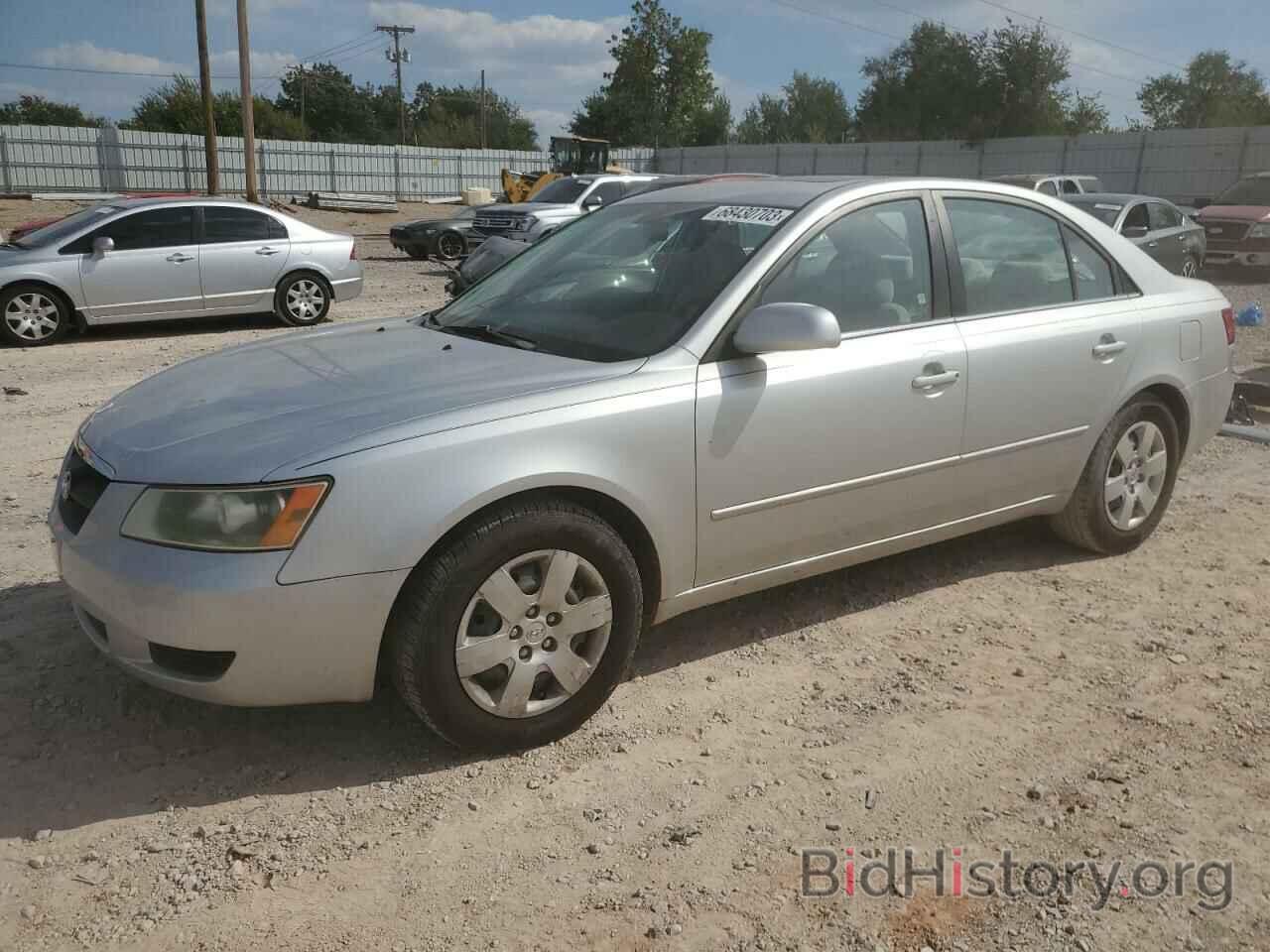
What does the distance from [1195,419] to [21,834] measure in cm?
492

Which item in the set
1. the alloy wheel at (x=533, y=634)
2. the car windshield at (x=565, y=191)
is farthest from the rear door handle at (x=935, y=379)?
the car windshield at (x=565, y=191)

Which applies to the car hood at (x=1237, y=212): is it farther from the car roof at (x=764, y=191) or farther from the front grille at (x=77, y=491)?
the front grille at (x=77, y=491)

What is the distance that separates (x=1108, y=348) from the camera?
4.56 meters

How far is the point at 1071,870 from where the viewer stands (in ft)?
9.10

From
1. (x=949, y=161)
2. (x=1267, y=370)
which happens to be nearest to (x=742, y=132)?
(x=949, y=161)

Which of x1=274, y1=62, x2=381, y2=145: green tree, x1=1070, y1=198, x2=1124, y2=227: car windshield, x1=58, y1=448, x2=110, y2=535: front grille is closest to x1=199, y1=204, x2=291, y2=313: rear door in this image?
x1=58, y1=448, x2=110, y2=535: front grille

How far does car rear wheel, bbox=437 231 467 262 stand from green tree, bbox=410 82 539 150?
60628 millimetres

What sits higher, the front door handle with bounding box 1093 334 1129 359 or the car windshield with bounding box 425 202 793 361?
the car windshield with bounding box 425 202 793 361

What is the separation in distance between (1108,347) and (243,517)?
11.5 feet

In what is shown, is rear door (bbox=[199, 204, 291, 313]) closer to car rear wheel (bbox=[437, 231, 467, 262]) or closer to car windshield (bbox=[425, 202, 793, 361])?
car windshield (bbox=[425, 202, 793, 361])

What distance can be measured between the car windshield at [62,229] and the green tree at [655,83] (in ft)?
194

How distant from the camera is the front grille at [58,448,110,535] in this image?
3.10m

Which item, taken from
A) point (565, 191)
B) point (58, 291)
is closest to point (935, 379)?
point (58, 291)

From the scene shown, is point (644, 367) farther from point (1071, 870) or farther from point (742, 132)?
point (742, 132)
